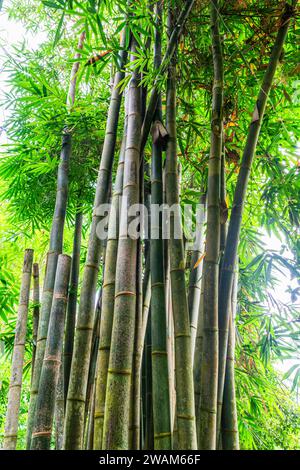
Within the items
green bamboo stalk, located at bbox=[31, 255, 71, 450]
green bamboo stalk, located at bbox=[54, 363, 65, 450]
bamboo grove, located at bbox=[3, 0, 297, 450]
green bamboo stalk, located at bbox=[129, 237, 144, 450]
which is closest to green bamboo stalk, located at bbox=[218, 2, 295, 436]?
bamboo grove, located at bbox=[3, 0, 297, 450]

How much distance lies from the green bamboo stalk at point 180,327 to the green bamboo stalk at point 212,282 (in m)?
0.07

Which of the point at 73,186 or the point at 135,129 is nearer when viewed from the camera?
the point at 135,129

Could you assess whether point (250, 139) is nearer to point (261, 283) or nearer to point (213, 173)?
point (213, 173)

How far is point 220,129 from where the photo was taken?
5.08 feet

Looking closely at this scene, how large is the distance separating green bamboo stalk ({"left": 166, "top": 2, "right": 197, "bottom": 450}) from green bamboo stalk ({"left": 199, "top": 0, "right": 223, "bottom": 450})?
68 millimetres

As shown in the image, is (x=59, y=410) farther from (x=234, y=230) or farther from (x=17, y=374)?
(x=234, y=230)

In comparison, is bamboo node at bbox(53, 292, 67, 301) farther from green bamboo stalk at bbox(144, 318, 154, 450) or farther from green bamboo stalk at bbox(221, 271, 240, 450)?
green bamboo stalk at bbox(221, 271, 240, 450)

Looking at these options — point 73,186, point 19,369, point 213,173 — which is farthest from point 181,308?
point 73,186

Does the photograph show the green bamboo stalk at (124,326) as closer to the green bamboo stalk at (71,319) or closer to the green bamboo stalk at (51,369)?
the green bamboo stalk at (51,369)

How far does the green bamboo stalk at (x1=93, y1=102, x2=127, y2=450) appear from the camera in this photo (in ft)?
4.30

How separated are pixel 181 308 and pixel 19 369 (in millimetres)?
831

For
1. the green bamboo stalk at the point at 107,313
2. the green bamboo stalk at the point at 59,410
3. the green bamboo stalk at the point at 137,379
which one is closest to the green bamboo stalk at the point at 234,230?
the green bamboo stalk at the point at 137,379

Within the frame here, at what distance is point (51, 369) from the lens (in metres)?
1.39

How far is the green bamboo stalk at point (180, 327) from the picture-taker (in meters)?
1.21
